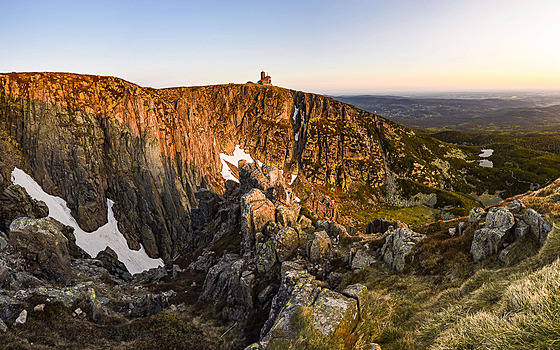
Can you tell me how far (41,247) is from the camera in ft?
104

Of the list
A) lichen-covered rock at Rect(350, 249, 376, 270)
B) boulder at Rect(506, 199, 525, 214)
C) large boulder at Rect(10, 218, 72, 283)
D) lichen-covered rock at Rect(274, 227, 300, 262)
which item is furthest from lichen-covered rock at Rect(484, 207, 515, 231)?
→ large boulder at Rect(10, 218, 72, 283)

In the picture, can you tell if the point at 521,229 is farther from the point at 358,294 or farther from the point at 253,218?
the point at 253,218

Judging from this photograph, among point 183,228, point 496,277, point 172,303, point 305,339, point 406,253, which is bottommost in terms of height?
point 183,228

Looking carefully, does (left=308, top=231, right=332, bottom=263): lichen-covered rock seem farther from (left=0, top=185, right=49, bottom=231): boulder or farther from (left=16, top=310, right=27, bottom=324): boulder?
(left=0, top=185, right=49, bottom=231): boulder

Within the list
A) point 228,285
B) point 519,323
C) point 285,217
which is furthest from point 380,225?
point 519,323

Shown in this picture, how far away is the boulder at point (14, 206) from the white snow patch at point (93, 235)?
71.2 ft

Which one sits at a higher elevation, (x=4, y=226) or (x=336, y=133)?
(x=336, y=133)

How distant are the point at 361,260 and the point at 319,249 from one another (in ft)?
15.3

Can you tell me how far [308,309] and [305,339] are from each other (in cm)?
181

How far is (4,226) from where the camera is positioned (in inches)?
2023

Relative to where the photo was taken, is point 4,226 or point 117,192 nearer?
point 4,226

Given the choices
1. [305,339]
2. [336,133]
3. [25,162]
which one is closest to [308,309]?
[305,339]

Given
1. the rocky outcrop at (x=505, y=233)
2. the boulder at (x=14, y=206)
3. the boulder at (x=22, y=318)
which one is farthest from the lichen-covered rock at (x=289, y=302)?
the boulder at (x=14, y=206)

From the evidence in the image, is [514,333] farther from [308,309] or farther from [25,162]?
[25,162]
